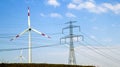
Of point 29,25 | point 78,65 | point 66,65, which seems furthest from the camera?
point 29,25

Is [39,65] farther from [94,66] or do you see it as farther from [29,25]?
[94,66]

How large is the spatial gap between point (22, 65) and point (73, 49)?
1258 centimetres

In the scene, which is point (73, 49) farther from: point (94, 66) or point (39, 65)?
point (39, 65)

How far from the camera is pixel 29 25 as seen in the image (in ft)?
132

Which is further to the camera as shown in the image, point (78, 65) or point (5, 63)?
point (78, 65)

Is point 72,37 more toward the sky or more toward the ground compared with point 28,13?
more toward the ground

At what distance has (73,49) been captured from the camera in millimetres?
40188

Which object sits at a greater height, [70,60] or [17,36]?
[17,36]

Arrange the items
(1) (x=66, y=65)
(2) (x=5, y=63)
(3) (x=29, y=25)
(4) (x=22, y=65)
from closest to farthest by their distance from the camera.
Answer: (2) (x=5, y=63), (4) (x=22, y=65), (1) (x=66, y=65), (3) (x=29, y=25)

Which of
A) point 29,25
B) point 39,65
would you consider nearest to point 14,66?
point 39,65

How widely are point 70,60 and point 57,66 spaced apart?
233 inches

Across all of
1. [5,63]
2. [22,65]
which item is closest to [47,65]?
[22,65]

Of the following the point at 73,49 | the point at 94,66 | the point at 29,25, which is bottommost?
the point at 94,66

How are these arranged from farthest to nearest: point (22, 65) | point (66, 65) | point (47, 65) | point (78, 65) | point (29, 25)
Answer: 1. point (29, 25)
2. point (78, 65)
3. point (66, 65)
4. point (47, 65)
5. point (22, 65)
